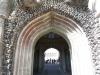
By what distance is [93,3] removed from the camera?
3.45 m

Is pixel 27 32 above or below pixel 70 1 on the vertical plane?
below

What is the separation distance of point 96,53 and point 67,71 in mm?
6184

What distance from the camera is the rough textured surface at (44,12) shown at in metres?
3.21

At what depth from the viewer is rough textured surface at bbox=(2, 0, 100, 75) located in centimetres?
321

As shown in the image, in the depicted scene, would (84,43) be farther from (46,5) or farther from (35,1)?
(35,1)

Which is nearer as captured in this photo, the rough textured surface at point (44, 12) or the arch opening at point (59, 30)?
the rough textured surface at point (44, 12)

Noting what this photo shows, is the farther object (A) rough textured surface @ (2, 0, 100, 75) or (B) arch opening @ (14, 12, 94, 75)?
(B) arch opening @ (14, 12, 94, 75)

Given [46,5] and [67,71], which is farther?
[67,71]

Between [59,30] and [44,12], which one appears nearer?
[44,12]

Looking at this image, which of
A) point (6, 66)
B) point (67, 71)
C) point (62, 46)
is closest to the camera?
point (6, 66)

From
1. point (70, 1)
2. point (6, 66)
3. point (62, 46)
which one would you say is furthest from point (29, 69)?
point (62, 46)

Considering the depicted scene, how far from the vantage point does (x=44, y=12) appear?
3.56 meters

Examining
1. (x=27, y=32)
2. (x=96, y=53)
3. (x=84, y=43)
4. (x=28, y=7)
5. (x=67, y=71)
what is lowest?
(x=67, y=71)

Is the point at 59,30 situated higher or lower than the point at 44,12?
lower
